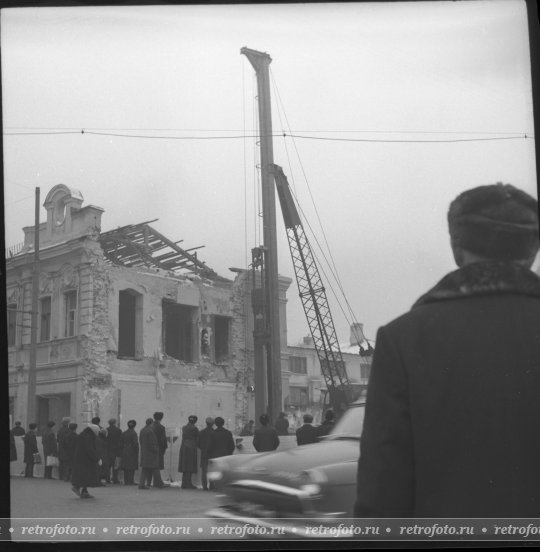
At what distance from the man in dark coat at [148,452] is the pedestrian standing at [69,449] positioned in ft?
0.94

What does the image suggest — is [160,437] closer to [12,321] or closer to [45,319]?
[45,319]

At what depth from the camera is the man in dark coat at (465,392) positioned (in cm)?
191

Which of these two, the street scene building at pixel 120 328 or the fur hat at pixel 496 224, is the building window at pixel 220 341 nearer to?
the street scene building at pixel 120 328

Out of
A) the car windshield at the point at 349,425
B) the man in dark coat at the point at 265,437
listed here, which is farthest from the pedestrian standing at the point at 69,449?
the car windshield at the point at 349,425

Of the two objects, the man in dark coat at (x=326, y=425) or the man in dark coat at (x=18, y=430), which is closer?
the man in dark coat at (x=326, y=425)

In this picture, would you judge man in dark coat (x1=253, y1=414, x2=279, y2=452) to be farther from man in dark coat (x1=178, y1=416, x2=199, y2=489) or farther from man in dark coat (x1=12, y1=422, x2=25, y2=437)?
man in dark coat (x1=12, y1=422, x2=25, y2=437)

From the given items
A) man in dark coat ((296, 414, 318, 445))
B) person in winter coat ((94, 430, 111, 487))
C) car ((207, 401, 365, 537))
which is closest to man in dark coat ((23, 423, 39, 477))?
person in winter coat ((94, 430, 111, 487))

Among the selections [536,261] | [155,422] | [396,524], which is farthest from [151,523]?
[536,261]

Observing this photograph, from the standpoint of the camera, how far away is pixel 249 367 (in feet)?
11.0

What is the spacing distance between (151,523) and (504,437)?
1504 mm

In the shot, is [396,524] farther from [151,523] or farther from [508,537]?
[151,523]

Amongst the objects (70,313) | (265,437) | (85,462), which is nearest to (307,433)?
(265,437)

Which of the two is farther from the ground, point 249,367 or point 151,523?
point 249,367

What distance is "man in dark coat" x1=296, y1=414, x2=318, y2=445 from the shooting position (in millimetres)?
2943
